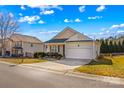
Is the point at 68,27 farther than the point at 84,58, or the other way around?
the point at 68,27

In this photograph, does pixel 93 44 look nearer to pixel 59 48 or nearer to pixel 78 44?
pixel 78 44

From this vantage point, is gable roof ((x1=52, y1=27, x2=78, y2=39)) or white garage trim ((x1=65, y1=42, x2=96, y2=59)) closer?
white garage trim ((x1=65, y1=42, x2=96, y2=59))

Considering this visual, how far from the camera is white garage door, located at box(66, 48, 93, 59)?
1080 inches

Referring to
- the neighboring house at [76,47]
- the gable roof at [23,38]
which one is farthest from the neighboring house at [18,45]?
the neighboring house at [76,47]

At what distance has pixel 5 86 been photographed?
979cm

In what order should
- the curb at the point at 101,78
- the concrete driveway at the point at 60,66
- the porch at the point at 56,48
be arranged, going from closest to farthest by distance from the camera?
the curb at the point at 101,78 < the concrete driveway at the point at 60,66 < the porch at the point at 56,48

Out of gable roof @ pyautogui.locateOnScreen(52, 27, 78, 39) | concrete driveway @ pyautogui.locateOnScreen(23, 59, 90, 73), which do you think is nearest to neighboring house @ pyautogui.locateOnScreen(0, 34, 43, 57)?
gable roof @ pyautogui.locateOnScreen(52, 27, 78, 39)

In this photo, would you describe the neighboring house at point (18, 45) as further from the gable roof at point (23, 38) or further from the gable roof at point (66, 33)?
the gable roof at point (66, 33)

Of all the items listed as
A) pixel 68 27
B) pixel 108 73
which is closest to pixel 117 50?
pixel 68 27

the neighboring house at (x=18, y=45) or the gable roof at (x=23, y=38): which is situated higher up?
the gable roof at (x=23, y=38)

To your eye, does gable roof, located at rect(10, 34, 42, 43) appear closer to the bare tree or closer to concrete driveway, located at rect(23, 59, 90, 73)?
the bare tree

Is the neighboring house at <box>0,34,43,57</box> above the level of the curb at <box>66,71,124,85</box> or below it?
above

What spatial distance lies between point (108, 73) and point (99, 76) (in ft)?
3.04

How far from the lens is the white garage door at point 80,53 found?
90.0ft
